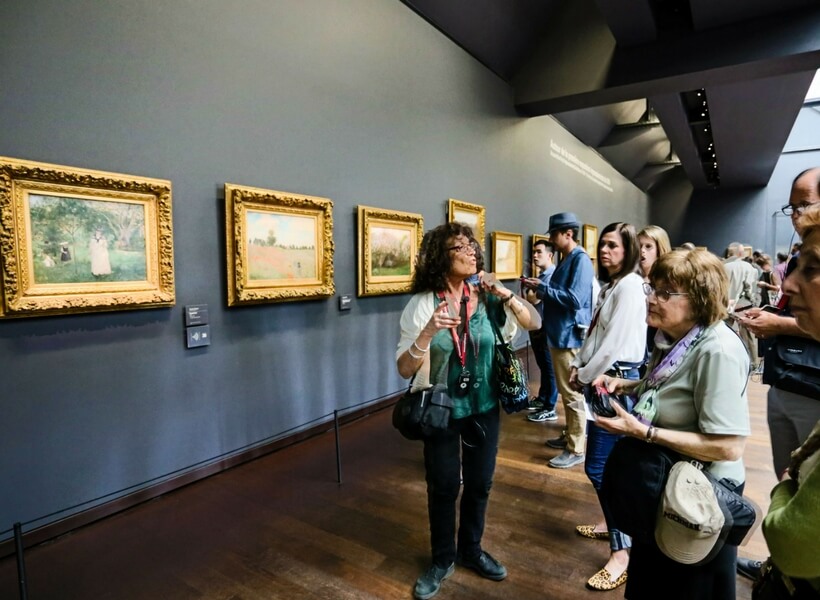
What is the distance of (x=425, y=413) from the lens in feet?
6.59

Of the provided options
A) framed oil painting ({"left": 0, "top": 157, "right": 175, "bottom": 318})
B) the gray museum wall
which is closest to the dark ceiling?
the gray museum wall

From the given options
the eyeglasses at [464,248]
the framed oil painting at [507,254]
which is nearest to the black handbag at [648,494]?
the eyeglasses at [464,248]

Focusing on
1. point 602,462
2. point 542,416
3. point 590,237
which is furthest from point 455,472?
point 590,237

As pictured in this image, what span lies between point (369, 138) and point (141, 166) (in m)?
2.43

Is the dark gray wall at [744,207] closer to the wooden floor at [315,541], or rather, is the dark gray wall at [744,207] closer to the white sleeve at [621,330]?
the wooden floor at [315,541]

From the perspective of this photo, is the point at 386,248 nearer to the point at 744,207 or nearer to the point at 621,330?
the point at 621,330

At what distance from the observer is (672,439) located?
4.70 feet

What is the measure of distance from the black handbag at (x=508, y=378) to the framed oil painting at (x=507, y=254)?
5.32m

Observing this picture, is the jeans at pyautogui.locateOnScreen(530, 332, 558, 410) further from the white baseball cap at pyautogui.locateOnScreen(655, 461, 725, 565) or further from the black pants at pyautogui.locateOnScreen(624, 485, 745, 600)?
the white baseball cap at pyautogui.locateOnScreen(655, 461, 725, 565)

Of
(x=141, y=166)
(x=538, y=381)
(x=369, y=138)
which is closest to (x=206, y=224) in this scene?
(x=141, y=166)

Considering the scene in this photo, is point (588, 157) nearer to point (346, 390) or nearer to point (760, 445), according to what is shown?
point (760, 445)

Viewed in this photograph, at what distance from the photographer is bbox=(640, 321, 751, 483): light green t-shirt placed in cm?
139

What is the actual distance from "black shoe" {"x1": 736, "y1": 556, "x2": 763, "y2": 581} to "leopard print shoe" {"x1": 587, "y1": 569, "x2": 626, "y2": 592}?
696 millimetres

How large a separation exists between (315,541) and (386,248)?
314cm
